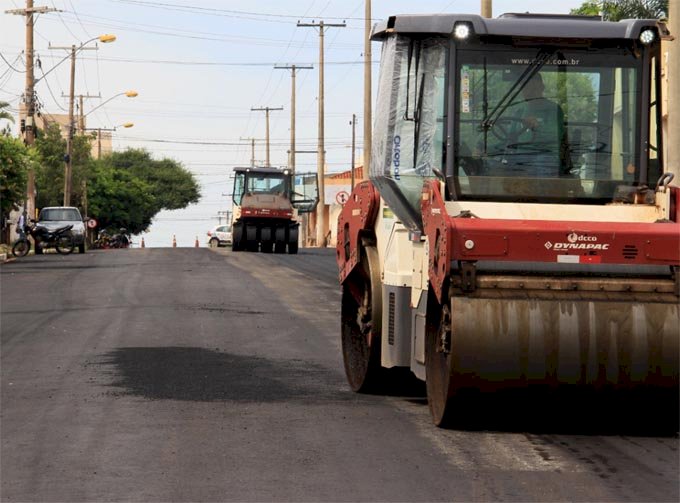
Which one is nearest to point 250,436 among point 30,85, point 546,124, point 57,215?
point 546,124

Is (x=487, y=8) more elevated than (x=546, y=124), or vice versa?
(x=487, y=8)

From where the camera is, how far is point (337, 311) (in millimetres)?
23047

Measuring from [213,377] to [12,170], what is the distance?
30907 millimetres

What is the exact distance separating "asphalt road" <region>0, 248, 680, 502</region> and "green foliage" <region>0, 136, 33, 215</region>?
24.2 metres

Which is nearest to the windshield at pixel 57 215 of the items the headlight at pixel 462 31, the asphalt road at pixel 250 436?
the asphalt road at pixel 250 436

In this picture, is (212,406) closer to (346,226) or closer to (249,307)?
(346,226)

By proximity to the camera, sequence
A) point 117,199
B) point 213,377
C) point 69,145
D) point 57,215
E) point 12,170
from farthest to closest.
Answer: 1. point 117,199
2. point 69,145
3. point 57,215
4. point 12,170
5. point 213,377

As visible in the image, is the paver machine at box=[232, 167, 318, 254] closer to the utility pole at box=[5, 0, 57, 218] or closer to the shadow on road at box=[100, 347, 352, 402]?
the utility pole at box=[5, 0, 57, 218]

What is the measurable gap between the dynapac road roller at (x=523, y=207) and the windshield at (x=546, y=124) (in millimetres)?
11

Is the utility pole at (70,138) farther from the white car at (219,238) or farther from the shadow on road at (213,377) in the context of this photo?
the shadow on road at (213,377)

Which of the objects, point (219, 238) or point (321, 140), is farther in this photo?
point (219, 238)

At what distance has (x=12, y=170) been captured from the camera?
4338 cm

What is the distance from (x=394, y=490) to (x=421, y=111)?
12.8 ft

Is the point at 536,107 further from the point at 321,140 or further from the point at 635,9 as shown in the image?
the point at 321,140
